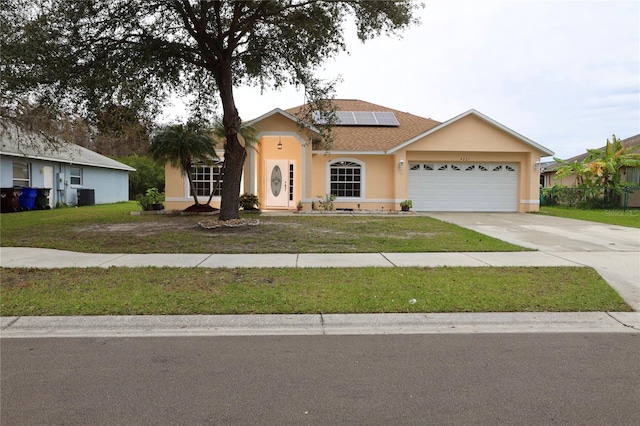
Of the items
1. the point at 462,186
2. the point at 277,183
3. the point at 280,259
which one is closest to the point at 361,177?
the point at 277,183

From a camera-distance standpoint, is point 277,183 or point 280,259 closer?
point 280,259

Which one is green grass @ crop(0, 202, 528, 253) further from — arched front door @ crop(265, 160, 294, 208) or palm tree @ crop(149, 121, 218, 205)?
arched front door @ crop(265, 160, 294, 208)

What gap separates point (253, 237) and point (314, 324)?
265 inches

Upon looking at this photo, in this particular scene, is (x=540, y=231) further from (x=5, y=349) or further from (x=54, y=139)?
(x=54, y=139)

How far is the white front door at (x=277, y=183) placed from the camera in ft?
70.9

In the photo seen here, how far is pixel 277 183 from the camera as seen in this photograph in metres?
21.8

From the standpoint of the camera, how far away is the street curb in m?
5.16

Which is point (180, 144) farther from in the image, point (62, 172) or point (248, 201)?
point (62, 172)

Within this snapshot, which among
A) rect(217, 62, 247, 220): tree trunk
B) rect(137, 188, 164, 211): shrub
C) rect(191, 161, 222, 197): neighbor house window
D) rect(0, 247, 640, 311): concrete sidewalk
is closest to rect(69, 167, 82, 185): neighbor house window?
rect(137, 188, 164, 211): shrub

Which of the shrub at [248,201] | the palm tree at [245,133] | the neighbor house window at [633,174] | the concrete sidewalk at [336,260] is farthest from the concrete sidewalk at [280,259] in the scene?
the neighbor house window at [633,174]

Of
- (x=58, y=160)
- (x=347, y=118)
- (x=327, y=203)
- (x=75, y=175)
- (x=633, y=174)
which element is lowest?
(x=327, y=203)

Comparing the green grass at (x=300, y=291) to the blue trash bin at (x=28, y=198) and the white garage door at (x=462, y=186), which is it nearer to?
the white garage door at (x=462, y=186)

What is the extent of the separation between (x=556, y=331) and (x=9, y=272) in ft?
28.3

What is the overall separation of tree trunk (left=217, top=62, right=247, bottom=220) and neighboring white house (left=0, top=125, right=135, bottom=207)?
253 inches
